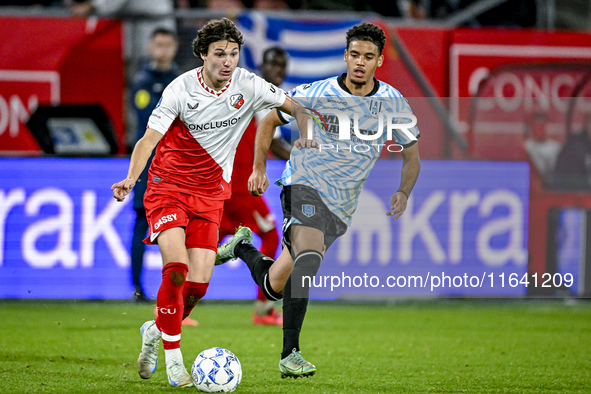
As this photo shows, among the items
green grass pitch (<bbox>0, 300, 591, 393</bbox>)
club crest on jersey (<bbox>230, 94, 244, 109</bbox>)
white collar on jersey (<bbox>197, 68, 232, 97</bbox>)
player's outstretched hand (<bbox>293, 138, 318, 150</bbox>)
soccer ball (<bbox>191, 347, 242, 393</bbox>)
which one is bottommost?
green grass pitch (<bbox>0, 300, 591, 393</bbox>)

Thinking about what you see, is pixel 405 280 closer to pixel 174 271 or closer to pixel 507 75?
pixel 174 271

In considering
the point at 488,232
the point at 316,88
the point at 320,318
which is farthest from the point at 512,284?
the point at 316,88

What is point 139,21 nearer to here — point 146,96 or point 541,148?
point 146,96

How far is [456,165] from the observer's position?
8297 millimetres

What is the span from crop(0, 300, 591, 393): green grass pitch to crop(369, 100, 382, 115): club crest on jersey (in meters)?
1.58

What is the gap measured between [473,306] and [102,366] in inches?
187

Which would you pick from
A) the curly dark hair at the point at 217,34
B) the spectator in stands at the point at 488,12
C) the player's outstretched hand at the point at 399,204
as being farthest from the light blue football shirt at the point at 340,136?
the spectator in stands at the point at 488,12

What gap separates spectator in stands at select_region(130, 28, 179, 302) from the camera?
772 cm

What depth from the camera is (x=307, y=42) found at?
10.1 m

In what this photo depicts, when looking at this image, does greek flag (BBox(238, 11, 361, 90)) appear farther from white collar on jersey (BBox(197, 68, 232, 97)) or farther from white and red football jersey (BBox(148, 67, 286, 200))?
white collar on jersey (BBox(197, 68, 232, 97))

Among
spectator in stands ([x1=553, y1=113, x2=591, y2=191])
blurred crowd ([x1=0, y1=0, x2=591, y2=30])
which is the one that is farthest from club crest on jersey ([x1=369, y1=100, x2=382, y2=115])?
blurred crowd ([x1=0, y1=0, x2=591, y2=30])

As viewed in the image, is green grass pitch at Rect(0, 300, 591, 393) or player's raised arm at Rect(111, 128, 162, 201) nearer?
player's raised arm at Rect(111, 128, 162, 201)

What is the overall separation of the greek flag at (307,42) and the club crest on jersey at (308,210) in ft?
15.7

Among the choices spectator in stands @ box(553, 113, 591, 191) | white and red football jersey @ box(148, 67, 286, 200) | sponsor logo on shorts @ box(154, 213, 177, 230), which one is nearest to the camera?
sponsor logo on shorts @ box(154, 213, 177, 230)
